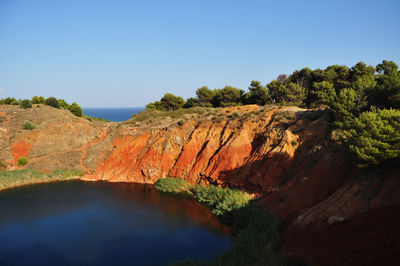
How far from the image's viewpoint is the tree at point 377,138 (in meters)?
13.1

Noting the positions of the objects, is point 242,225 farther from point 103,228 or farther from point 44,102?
point 44,102

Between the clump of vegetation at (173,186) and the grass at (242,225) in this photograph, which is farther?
the clump of vegetation at (173,186)

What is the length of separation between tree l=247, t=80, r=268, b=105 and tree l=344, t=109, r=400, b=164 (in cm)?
3102

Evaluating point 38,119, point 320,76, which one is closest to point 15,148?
point 38,119

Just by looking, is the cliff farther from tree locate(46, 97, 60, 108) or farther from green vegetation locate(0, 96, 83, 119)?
tree locate(46, 97, 60, 108)

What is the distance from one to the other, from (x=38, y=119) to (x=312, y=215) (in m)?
42.2

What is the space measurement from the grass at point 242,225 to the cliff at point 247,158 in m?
1.04

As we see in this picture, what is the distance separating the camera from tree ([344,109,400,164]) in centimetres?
1305

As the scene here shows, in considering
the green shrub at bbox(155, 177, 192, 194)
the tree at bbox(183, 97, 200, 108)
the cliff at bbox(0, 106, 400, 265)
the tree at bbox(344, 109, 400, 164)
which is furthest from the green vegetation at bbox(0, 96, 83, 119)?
the tree at bbox(344, 109, 400, 164)

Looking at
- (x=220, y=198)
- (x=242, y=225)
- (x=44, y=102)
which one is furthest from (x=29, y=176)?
(x=44, y=102)

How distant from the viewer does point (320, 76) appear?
45219mm

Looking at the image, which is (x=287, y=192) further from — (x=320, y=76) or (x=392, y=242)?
(x=320, y=76)

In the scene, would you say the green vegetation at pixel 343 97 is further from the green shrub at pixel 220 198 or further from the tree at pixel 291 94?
the green shrub at pixel 220 198

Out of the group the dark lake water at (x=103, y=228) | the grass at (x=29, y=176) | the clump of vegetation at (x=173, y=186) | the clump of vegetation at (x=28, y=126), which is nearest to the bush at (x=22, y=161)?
the grass at (x=29, y=176)
